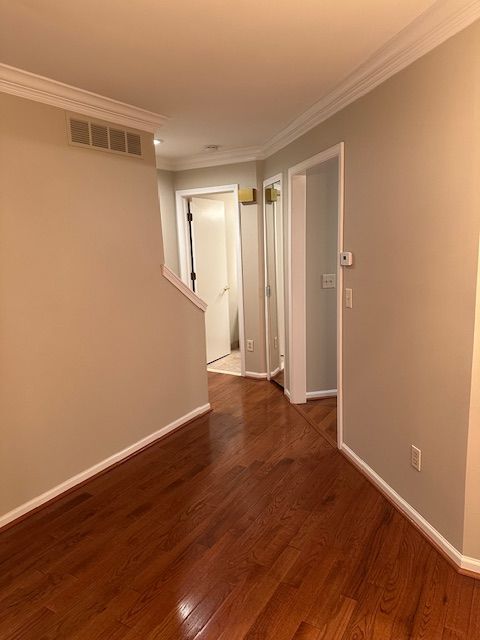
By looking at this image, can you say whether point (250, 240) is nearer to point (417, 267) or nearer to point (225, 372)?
point (225, 372)

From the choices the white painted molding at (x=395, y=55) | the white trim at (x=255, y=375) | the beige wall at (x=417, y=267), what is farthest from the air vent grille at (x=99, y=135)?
the white trim at (x=255, y=375)

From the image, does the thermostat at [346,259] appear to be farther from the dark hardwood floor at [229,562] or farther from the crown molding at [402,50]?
the dark hardwood floor at [229,562]

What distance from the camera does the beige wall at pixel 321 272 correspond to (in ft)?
12.0

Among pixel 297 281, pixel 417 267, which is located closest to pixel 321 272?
pixel 297 281

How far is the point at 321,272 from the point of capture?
3.80 meters

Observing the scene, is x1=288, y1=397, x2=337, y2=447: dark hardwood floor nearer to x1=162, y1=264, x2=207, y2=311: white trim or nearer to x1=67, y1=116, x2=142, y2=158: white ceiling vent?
x1=162, y1=264, x2=207, y2=311: white trim

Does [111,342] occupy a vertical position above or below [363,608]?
above

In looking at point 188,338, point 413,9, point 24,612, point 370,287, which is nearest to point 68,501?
point 24,612

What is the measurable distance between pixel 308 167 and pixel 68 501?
2.80 meters

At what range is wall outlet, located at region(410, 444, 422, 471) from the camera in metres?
2.11

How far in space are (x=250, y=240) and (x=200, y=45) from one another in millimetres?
2495

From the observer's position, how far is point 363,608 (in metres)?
1.68

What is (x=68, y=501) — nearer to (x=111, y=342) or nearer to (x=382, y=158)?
(x=111, y=342)

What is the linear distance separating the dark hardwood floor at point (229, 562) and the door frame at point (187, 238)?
1.94 meters
